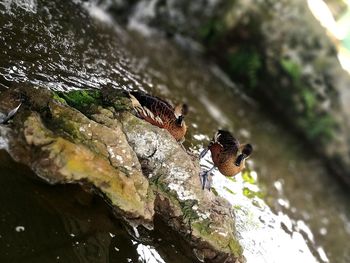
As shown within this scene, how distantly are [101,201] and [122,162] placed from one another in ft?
1.58

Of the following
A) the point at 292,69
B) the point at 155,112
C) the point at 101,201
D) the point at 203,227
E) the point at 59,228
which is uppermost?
the point at 292,69

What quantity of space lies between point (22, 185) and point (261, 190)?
4.64m

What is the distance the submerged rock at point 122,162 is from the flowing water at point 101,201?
0.23 m

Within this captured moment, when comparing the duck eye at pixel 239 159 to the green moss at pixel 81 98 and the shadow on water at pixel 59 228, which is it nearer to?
the shadow on water at pixel 59 228

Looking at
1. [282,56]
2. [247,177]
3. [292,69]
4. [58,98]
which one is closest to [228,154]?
[247,177]

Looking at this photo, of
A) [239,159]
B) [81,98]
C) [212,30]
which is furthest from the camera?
[212,30]

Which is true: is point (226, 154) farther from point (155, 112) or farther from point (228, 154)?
point (155, 112)

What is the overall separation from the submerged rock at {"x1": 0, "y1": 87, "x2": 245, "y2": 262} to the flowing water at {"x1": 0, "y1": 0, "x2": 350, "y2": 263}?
0.76 feet

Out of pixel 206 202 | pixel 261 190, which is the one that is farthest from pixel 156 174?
pixel 261 190

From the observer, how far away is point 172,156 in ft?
17.9

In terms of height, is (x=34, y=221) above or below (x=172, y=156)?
below

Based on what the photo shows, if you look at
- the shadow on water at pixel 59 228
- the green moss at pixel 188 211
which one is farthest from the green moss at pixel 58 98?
the green moss at pixel 188 211

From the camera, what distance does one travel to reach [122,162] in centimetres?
484

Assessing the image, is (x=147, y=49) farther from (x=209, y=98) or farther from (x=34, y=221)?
(x=34, y=221)
